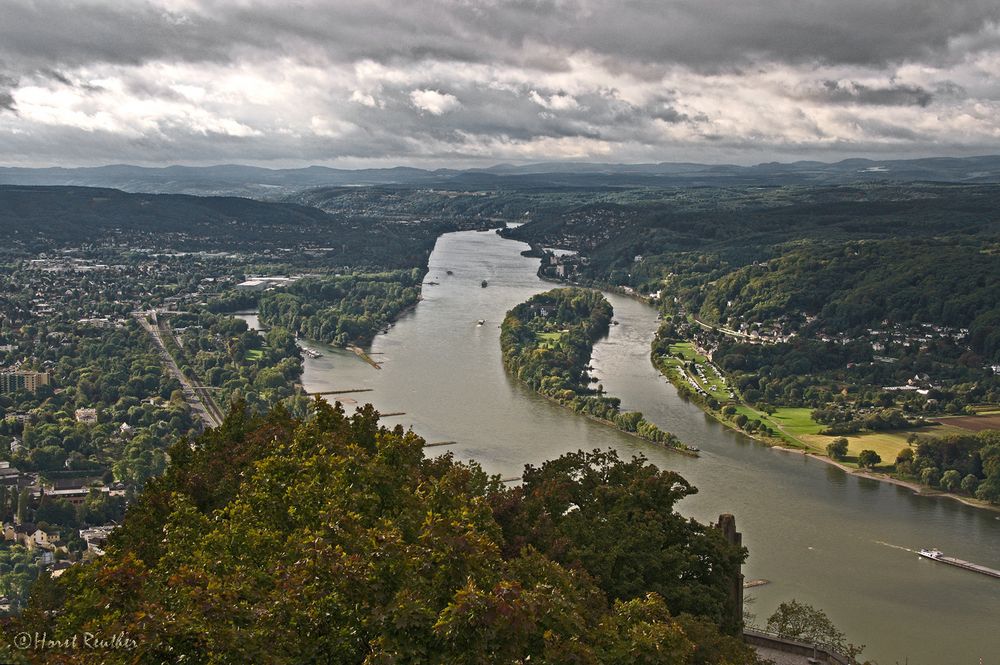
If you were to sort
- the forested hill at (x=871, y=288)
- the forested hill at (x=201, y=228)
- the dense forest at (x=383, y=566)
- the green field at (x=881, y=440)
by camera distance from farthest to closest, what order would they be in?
the forested hill at (x=201, y=228), the forested hill at (x=871, y=288), the green field at (x=881, y=440), the dense forest at (x=383, y=566)

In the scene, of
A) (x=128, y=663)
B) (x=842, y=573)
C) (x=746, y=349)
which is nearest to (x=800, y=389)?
(x=746, y=349)

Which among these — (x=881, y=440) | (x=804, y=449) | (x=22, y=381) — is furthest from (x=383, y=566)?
(x=22, y=381)

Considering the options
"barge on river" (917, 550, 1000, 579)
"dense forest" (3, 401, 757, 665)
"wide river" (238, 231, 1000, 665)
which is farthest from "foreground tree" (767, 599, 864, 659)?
"barge on river" (917, 550, 1000, 579)

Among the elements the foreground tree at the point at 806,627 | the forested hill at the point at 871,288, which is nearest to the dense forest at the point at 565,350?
the forested hill at the point at 871,288

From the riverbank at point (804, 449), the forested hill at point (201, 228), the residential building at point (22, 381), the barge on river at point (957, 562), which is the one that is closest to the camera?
the barge on river at point (957, 562)

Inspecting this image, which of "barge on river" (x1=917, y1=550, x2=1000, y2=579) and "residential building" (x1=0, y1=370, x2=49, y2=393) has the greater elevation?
"barge on river" (x1=917, y1=550, x2=1000, y2=579)

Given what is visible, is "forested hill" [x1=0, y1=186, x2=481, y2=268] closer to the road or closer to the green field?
the road

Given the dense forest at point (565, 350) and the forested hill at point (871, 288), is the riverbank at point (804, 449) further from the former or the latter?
the forested hill at point (871, 288)
